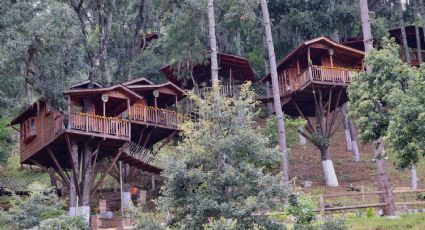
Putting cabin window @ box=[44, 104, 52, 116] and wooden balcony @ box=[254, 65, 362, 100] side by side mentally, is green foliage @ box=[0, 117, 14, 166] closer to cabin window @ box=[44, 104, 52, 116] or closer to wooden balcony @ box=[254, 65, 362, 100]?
cabin window @ box=[44, 104, 52, 116]

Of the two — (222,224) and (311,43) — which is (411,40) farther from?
(222,224)

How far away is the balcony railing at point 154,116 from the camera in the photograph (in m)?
30.0

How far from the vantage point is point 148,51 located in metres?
42.4

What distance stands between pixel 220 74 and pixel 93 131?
13180 mm

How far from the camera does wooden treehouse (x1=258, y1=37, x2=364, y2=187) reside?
31609 mm

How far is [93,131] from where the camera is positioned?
26672mm

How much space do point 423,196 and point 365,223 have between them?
6889mm

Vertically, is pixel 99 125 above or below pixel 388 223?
above

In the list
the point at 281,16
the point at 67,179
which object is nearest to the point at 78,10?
the point at 67,179

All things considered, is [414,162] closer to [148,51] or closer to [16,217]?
[16,217]

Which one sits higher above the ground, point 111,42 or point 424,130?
point 111,42


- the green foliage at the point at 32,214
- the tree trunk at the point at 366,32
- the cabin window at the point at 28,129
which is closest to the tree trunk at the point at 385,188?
the tree trunk at the point at 366,32

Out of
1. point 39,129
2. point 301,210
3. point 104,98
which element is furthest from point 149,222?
point 39,129

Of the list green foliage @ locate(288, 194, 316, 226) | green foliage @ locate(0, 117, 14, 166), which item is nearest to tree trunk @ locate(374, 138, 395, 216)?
green foliage @ locate(288, 194, 316, 226)
